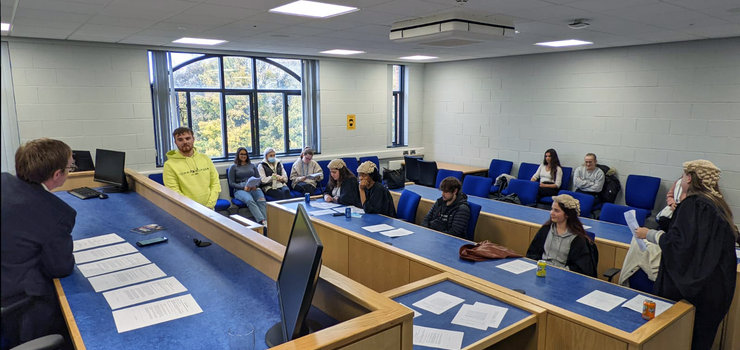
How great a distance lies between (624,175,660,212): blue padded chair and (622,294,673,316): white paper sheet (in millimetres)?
4680

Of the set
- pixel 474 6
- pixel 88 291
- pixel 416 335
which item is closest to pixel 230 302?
pixel 88 291

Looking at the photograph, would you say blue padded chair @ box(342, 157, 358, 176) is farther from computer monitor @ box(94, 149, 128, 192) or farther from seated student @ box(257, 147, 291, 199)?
computer monitor @ box(94, 149, 128, 192)

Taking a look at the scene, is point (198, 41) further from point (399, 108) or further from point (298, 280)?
point (298, 280)

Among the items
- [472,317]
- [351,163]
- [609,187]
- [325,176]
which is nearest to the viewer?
[472,317]

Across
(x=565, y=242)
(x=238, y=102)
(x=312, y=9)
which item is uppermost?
(x=312, y=9)

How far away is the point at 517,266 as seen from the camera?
3.27m

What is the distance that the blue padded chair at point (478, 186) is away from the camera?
245 inches

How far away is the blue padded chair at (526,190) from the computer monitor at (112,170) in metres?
4.73

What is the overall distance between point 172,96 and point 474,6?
528 centimetres

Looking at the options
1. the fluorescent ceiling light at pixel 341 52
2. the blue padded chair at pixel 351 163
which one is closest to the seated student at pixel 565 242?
the fluorescent ceiling light at pixel 341 52

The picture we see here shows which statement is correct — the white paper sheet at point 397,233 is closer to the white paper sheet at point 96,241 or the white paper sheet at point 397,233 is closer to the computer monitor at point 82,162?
the white paper sheet at point 96,241

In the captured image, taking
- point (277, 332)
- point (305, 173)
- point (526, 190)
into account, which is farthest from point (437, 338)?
point (305, 173)

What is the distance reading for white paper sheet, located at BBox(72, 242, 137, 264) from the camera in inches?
100

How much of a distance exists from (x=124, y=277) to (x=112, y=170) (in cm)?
259
